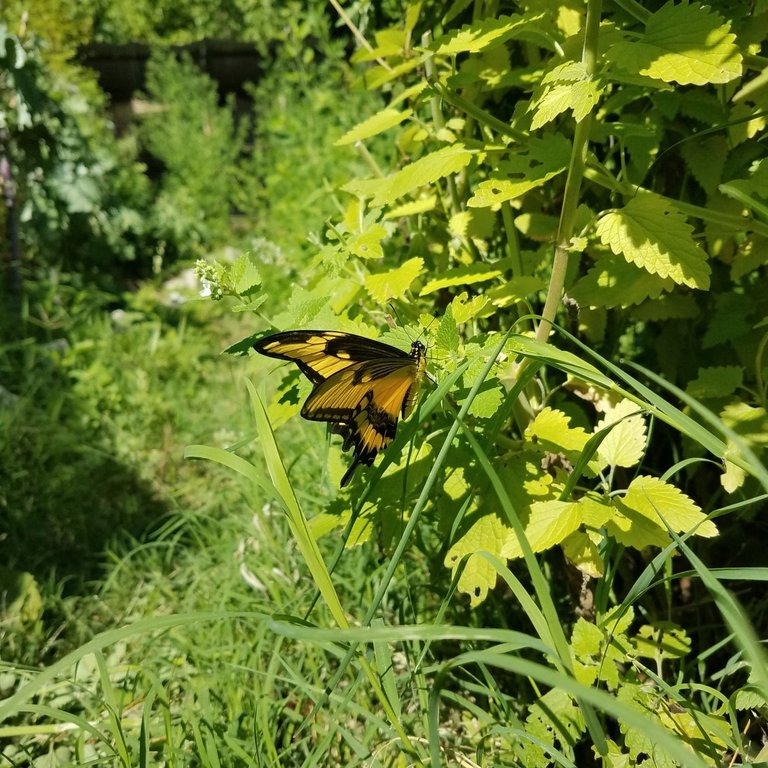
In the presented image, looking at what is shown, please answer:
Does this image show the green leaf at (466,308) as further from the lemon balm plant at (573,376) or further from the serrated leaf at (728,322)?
the serrated leaf at (728,322)

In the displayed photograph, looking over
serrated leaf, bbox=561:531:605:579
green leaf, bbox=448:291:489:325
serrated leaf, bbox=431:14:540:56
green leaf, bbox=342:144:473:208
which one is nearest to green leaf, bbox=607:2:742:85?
serrated leaf, bbox=431:14:540:56

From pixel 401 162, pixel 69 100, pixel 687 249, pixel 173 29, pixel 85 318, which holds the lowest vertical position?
pixel 85 318

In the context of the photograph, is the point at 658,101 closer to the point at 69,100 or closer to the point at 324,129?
the point at 324,129

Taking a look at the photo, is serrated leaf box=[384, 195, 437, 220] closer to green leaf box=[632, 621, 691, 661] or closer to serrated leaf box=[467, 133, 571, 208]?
serrated leaf box=[467, 133, 571, 208]

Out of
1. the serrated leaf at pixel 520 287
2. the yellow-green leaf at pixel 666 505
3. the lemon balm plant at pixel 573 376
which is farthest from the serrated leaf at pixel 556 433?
the serrated leaf at pixel 520 287

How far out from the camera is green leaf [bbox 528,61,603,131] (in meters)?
0.94

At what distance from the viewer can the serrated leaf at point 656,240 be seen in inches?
40.5

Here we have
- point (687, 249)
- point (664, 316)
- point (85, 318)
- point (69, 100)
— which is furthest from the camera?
point (69, 100)

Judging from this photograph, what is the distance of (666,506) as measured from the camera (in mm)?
1053

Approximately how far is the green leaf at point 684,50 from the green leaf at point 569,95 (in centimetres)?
5

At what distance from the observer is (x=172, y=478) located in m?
3.02

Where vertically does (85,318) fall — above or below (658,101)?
below

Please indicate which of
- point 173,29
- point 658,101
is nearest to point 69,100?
point 658,101

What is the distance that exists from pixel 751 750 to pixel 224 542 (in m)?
1.59
